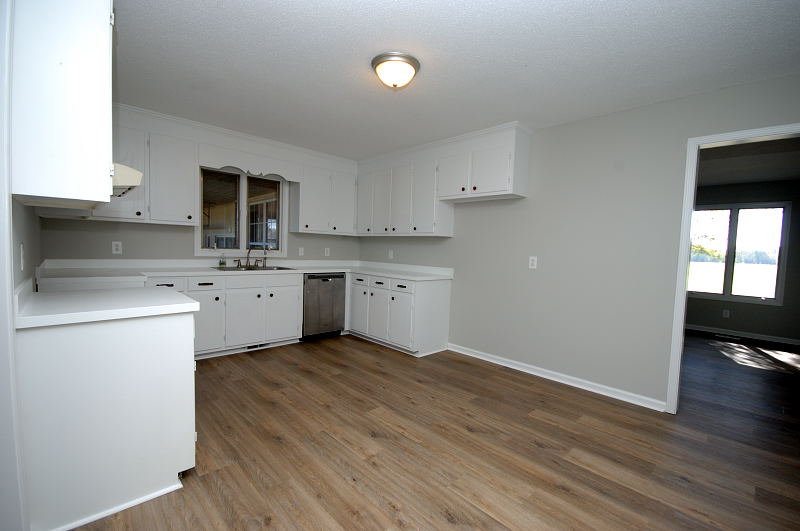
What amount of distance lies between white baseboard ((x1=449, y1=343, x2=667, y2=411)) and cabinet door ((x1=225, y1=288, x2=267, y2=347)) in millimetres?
2199

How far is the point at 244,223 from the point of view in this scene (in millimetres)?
4344

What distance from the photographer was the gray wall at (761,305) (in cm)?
512

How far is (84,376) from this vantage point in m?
1.52

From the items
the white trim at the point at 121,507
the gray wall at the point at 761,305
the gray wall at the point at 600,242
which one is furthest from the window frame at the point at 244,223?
the gray wall at the point at 761,305

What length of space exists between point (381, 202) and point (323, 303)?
4.87ft

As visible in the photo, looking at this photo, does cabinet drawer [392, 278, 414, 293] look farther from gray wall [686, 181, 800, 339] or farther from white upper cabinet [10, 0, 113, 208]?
gray wall [686, 181, 800, 339]

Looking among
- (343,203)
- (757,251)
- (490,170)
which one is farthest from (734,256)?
(343,203)

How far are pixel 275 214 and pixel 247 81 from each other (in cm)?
216

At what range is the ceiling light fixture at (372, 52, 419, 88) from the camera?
2254 mm

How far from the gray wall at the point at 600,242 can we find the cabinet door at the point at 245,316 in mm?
2293

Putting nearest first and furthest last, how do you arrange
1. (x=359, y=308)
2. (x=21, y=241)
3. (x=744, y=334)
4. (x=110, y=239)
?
(x=21, y=241)
(x=110, y=239)
(x=359, y=308)
(x=744, y=334)

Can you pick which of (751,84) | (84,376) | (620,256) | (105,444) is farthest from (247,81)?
(751,84)

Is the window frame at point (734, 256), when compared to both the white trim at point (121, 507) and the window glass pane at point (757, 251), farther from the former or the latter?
the white trim at point (121, 507)

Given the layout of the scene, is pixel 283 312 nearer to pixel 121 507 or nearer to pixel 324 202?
pixel 324 202
